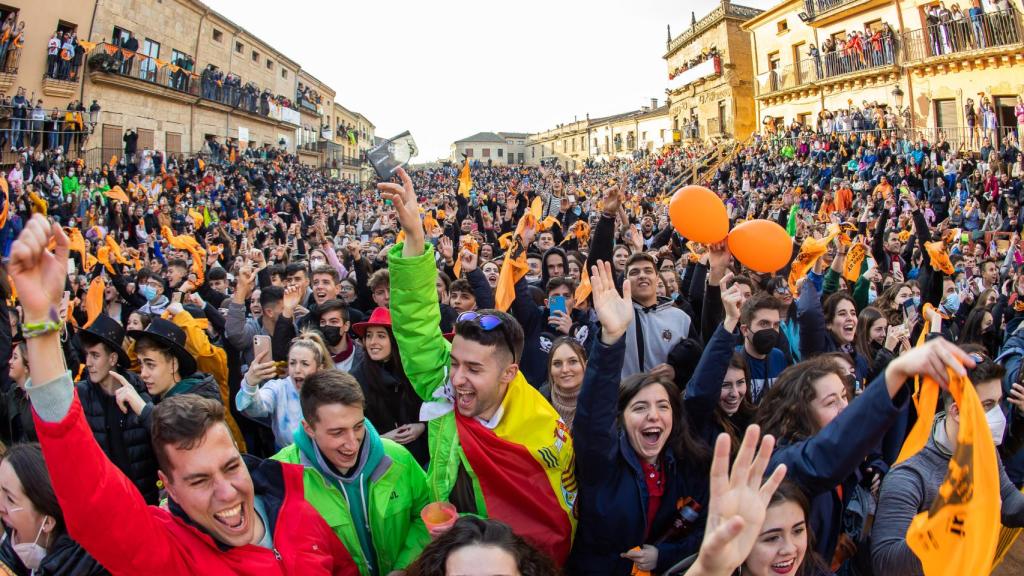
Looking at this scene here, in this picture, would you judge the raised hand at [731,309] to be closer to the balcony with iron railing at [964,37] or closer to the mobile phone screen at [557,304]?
the mobile phone screen at [557,304]

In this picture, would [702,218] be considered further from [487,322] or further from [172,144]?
[172,144]

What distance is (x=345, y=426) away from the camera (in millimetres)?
2365

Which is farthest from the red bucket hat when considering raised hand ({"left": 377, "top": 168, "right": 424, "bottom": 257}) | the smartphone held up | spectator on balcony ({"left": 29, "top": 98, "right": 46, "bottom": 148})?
spectator on balcony ({"left": 29, "top": 98, "right": 46, "bottom": 148})

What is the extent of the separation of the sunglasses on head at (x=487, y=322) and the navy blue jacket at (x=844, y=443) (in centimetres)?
113

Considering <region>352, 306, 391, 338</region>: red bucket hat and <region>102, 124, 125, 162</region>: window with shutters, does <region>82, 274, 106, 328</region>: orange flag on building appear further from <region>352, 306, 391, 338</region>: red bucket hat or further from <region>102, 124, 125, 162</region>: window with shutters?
<region>102, 124, 125, 162</region>: window with shutters

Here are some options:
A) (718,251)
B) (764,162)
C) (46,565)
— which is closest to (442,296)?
(718,251)

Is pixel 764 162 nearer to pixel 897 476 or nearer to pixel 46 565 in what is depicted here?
pixel 897 476

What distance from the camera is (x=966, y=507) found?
5.31ft

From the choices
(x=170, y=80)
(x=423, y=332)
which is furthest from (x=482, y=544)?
(x=170, y=80)

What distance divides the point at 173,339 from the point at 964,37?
24.7 metres

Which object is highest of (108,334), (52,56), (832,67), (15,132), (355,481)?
(52,56)

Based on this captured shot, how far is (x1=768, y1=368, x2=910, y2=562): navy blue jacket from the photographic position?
6.40ft

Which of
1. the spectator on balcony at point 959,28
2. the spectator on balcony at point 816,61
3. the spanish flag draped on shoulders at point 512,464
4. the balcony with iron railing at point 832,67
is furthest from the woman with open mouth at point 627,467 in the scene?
the spectator on balcony at point 816,61

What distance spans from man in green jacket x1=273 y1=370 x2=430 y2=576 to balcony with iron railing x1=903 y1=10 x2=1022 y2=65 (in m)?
22.9
